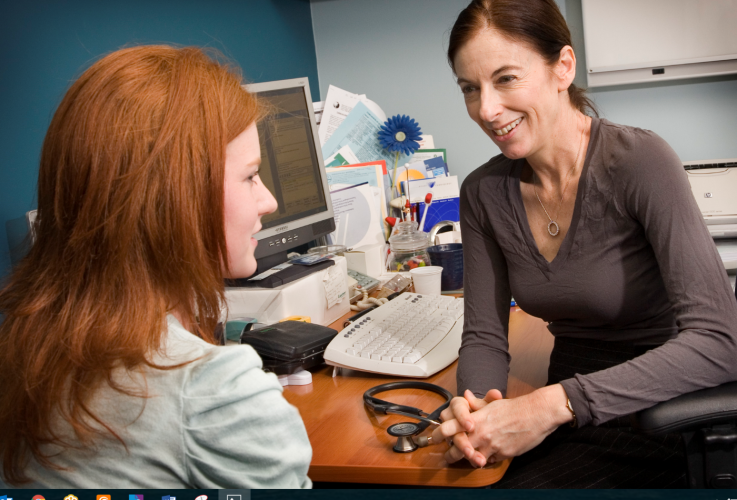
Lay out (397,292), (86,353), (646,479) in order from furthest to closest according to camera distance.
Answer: (397,292) < (646,479) < (86,353)

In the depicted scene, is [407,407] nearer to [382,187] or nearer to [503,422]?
[503,422]

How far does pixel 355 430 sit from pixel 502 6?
0.76m

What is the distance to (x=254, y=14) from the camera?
6.81 feet

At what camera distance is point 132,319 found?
629 mm

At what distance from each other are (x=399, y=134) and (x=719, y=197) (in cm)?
106

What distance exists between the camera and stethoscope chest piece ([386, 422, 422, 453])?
870mm

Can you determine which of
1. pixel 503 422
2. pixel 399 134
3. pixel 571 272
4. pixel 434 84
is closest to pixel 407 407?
pixel 503 422

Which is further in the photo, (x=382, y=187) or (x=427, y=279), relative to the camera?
(x=382, y=187)

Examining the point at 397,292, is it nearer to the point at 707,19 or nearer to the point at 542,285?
the point at 542,285

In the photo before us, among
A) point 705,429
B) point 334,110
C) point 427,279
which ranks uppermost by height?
point 334,110

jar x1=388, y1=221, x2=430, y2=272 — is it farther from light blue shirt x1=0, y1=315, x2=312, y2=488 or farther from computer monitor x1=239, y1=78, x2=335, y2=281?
light blue shirt x1=0, y1=315, x2=312, y2=488

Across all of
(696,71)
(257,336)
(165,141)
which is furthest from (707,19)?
(165,141)

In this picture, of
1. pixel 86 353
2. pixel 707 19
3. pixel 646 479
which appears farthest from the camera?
pixel 707 19

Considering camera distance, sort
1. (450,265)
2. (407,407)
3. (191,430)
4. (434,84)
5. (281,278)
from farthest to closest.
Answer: (434,84) → (450,265) → (281,278) → (407,407) → (191,430)
